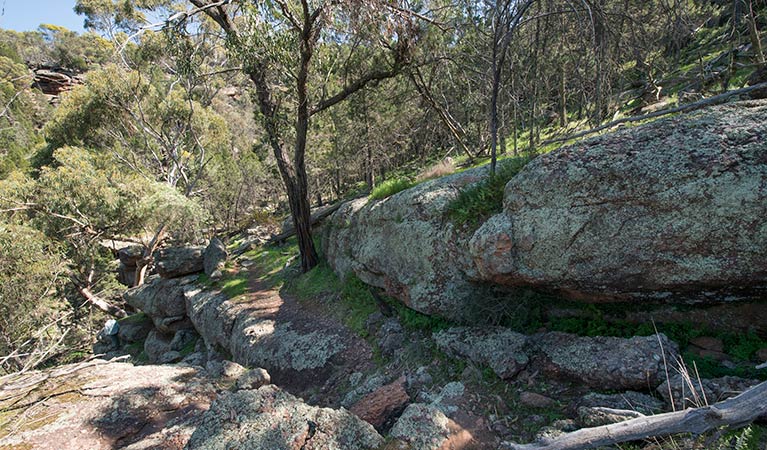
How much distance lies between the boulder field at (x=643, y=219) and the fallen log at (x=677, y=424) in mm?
1218

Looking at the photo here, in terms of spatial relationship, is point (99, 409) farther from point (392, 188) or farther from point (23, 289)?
point (23, 289)

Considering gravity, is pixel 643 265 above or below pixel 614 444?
above

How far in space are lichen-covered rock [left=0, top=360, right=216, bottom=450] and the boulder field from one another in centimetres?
420

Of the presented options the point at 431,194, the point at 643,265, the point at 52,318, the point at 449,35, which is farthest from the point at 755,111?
Result: the point at 52,318

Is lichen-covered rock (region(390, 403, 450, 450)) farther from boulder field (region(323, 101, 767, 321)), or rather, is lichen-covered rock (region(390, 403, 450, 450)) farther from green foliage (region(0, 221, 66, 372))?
green foliage (region(0, 221, 66, 372))

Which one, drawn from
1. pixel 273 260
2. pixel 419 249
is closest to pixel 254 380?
pixel 419 249

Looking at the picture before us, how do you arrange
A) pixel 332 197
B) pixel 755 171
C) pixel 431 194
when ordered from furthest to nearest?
pixel 332 197, pixel 431 194, pixel 755 171

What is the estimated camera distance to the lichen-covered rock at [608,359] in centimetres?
303

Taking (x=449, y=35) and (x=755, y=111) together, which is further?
(x=449, y=35)

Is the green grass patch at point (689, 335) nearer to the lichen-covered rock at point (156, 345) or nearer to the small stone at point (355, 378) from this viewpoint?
the small stone at point (355, 378)

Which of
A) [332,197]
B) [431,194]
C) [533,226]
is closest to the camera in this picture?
[533,226]

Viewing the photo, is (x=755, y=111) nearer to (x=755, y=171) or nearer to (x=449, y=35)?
(x=755, y=171)

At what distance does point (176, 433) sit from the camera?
4.18 meters

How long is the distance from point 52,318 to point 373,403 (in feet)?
43.6
